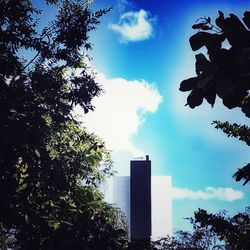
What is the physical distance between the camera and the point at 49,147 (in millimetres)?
9875

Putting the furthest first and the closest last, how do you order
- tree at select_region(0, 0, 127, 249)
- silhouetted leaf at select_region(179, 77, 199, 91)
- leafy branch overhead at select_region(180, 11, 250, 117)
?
tree at select_region(0, 0, 127, 249) → silhouetted leaf at select_region(179, 77, 199, 91) → leafy branch overhead at select_region(180, 11, 250, 117)

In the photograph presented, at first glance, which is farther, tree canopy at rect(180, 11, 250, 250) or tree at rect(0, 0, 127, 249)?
tree at rect(0, 0, 127, 249)

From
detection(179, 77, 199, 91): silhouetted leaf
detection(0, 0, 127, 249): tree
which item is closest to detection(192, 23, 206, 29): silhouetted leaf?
detection(179, 77, 199, 91): silhouetted leaf

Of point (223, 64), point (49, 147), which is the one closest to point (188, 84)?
point (223, 64)

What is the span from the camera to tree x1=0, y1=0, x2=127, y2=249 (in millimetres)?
9281

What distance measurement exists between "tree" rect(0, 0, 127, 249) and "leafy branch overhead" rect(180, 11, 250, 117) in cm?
791

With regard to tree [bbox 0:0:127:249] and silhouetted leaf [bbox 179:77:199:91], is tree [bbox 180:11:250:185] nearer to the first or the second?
silhouetted leaf [bbox 179:77:199:91]

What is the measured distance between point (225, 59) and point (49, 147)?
8.77 m

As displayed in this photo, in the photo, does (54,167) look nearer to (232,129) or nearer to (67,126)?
(67,126)

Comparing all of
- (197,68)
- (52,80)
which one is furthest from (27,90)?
(197,68)

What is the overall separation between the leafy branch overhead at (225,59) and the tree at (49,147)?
26.0 feet

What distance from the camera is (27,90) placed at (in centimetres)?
1029

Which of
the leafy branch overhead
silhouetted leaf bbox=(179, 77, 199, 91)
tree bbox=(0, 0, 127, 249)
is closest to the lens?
the leafy branch overhead

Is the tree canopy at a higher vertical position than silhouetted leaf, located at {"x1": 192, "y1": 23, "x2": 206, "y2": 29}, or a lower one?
lower
